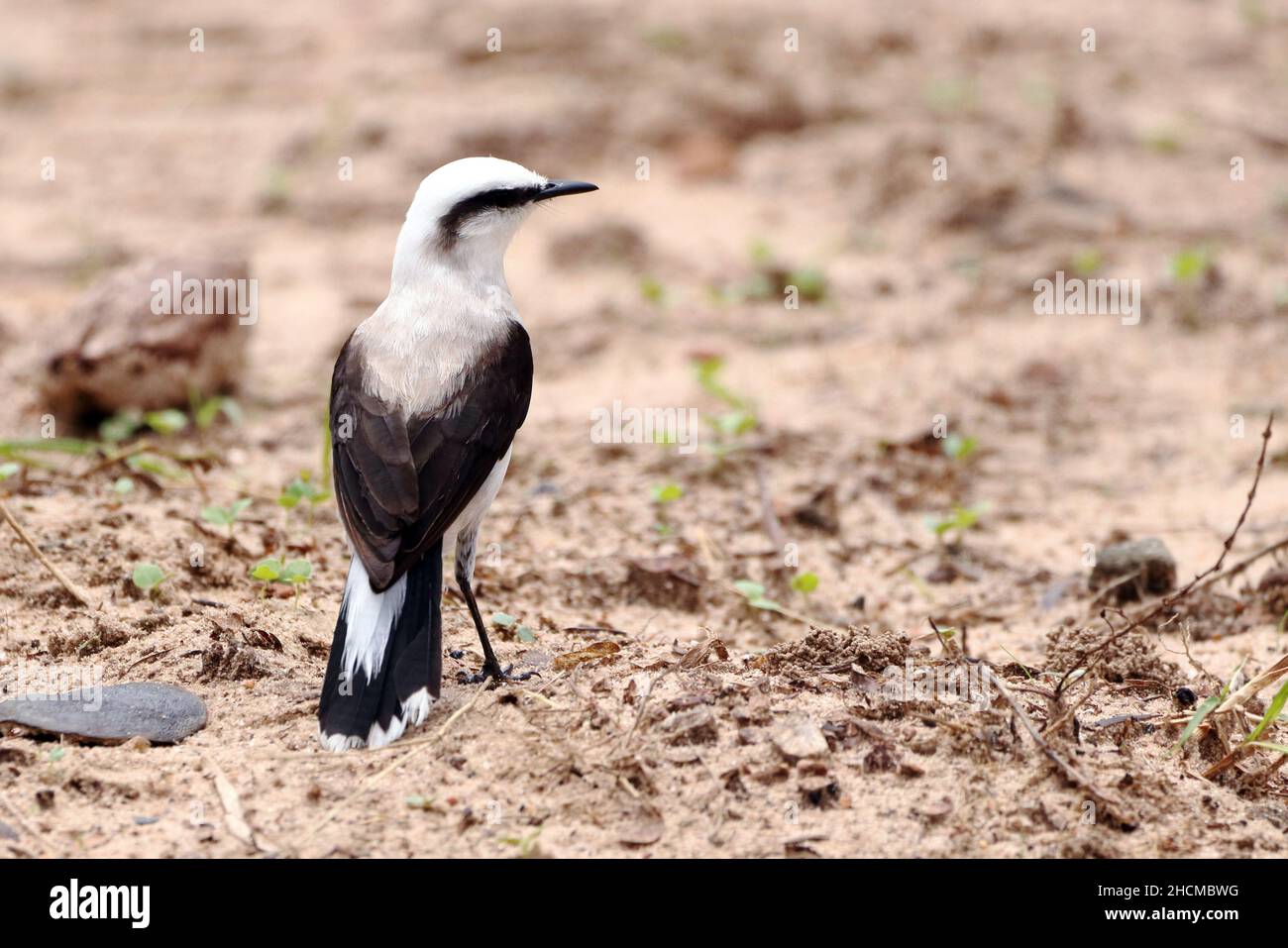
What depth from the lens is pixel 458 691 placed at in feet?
14.5

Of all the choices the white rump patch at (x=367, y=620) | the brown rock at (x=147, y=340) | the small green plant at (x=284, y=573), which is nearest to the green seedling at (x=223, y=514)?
the small green plant at (x=284, y=573)

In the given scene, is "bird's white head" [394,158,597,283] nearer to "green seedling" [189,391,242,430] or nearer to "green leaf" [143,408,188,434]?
"green leaf" [143,408,188,434]

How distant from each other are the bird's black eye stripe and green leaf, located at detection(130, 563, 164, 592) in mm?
1465

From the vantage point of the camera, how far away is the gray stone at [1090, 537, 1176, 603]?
5.77 meters

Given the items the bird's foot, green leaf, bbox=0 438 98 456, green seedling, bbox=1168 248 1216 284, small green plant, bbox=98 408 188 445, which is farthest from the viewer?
green seedling, bbox=1168 248 1216 284

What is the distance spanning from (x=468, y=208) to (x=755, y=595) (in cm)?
179

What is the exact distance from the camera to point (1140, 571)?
18.8 feet

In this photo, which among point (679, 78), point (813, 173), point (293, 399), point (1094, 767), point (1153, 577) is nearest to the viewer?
point (1094, 767)

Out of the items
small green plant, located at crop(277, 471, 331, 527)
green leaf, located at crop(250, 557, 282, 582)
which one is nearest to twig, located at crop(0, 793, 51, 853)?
green leaf, located at crop(250, 557, 282, 582)

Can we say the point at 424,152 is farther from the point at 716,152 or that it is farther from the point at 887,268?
the point at 887,268

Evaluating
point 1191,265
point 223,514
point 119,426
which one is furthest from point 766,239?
point 223,514

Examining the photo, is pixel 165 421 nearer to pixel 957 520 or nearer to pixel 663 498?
pixel 663 498

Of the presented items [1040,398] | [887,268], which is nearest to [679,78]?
[887,268]
